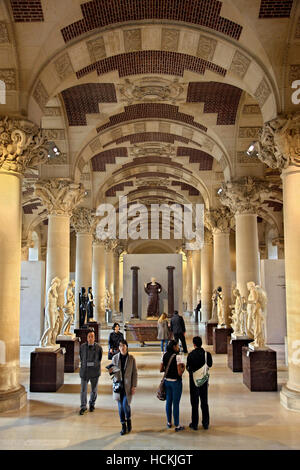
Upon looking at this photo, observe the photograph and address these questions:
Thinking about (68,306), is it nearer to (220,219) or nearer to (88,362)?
(88,362)

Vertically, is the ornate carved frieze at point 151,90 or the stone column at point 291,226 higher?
the ornate carved frieze at point 151,90

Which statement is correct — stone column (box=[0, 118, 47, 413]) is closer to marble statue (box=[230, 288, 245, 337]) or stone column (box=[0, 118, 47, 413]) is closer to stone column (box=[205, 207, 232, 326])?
marble statue (box=[230, 288, 245, 337])

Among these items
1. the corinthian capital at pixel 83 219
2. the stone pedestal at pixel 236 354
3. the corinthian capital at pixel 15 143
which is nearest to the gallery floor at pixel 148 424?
the stone pedestal at pixel 236 354

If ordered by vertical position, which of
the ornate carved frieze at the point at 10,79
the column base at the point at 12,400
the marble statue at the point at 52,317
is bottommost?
the column base at the point at 12,400

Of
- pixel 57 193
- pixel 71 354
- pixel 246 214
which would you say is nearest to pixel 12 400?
pixel 71 354

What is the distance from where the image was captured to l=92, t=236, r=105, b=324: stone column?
74.1 feet

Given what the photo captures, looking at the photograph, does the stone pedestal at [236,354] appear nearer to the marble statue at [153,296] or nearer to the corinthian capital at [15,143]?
the corinthian capital at [15,143]

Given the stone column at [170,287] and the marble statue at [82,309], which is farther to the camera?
the stone column at [170,287]

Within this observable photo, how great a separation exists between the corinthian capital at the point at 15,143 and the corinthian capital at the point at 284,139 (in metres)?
4.57

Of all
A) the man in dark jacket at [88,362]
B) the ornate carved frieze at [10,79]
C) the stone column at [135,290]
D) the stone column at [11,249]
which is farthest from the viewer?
the stone column at [135,290]

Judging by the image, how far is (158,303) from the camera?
20.6 meters

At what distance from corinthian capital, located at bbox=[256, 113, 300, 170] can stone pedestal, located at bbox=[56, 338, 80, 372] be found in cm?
687

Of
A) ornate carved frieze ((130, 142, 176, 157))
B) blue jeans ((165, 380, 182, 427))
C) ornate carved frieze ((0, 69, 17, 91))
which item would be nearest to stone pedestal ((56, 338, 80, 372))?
blue jeans ((165, 380, 182, 427))

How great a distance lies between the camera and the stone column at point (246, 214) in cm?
1311
